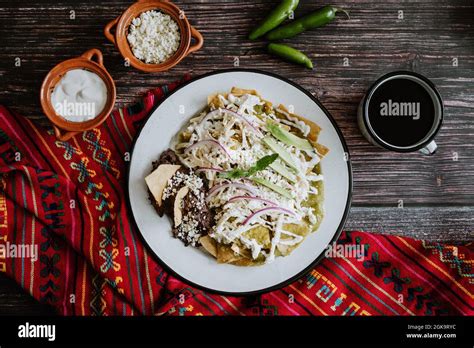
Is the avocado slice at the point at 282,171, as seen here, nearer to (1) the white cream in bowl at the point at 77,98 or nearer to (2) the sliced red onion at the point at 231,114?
(2) the sliced red onion at the point at 231,114

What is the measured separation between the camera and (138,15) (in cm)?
283

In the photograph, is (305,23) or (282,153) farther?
(305,23)

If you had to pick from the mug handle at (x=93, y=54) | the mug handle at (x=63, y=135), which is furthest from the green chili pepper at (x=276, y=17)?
the mug handle at (x=63, y=135)

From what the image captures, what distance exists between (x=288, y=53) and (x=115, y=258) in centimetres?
145

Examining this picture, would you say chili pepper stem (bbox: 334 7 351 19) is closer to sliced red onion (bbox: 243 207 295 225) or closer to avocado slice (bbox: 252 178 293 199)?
avocado slice (bbox: 252 178 293 199)

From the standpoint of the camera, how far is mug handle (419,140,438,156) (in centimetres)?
287

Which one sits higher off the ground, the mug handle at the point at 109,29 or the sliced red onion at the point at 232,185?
the mug handle at the point at 109,29

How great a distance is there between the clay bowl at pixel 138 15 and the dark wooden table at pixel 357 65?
158mm

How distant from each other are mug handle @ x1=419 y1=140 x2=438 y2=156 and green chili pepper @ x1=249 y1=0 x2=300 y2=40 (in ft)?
3.43

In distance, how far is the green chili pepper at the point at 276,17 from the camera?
2.92 m

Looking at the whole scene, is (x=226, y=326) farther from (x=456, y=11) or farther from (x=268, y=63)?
(x=456, y=11)

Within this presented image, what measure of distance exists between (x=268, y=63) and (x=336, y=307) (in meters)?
1.40

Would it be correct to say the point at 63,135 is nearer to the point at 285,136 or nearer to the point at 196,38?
the point at 196,38

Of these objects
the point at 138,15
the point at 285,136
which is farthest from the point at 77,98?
the point at 285,136
